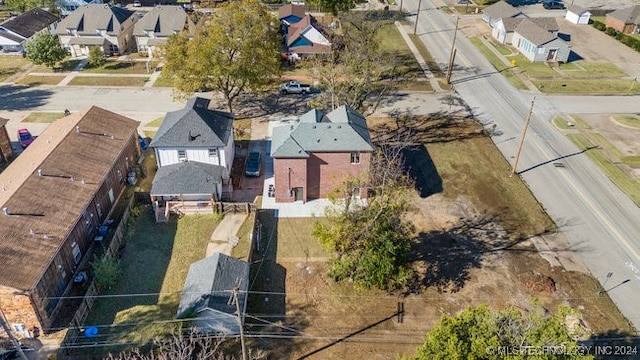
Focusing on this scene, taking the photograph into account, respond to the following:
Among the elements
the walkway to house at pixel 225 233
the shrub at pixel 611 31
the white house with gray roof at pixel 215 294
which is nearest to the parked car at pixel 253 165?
the walkway to house at pixel 225 233

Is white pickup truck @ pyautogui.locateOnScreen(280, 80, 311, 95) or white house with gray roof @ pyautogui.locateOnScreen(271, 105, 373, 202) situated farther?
white pickup truck @ pyautogui.locateOnScreen(280, 80, 311, 95)

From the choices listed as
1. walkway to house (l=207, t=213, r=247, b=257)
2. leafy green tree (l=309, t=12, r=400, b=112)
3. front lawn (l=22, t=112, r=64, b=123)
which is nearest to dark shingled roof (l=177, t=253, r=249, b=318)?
walkway to house (l=207, t=213, r=247, b=257)

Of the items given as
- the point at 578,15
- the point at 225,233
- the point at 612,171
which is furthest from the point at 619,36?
the point at 225,233

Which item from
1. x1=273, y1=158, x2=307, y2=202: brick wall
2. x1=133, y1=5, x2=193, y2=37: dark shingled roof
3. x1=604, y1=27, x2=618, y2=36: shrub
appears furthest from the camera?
x1=604, y1=27, x2=618, y2=36: shrub

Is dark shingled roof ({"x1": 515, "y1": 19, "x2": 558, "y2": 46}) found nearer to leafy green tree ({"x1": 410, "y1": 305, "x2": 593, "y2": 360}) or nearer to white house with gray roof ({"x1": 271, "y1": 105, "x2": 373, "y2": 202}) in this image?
white house with gray roof ({"x1": 271, "y1": 105, "x2": 373, "y2": 202})

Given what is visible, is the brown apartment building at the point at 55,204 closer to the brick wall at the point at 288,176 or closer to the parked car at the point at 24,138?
the parked car at the point at 24,138
